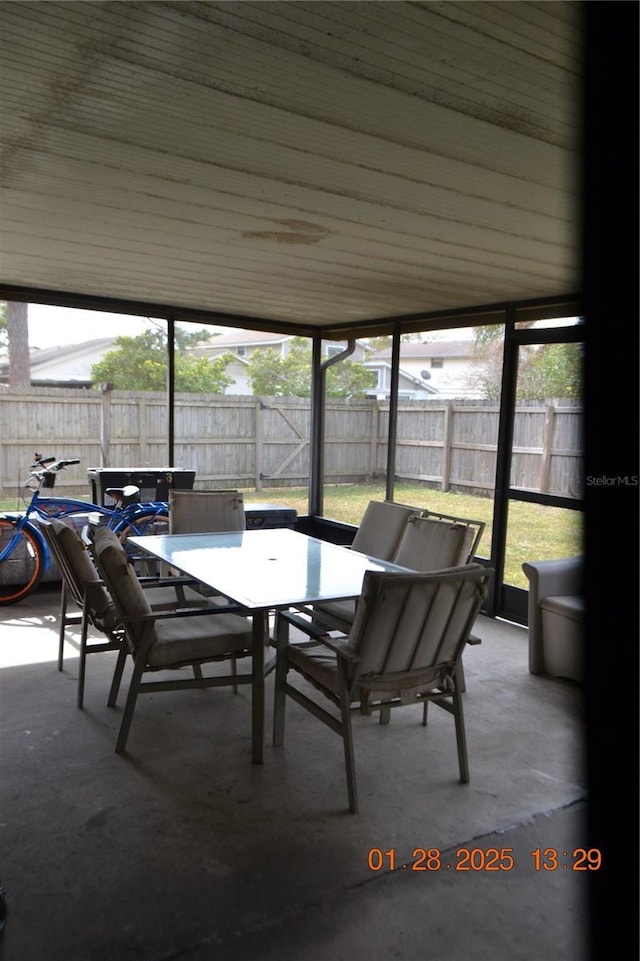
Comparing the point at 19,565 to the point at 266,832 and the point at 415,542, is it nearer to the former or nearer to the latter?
the point at 415,542

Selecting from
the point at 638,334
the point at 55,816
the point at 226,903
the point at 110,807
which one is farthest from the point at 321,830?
the point at 638,334

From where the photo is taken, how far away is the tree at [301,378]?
689cm

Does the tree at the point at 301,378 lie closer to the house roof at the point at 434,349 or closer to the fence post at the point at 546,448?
the house roof at the point at 434,349

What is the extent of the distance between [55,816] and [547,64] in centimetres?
264

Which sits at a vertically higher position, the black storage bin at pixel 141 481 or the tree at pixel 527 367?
the tree at pixel 527 367

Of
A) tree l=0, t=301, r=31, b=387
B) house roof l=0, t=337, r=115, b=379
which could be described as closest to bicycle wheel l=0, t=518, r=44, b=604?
tree l=0, t=301, r=31, b=387

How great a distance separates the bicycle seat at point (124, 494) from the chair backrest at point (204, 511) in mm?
582

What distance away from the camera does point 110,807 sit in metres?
2.38

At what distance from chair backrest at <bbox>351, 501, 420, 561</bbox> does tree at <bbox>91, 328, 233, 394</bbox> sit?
3.43 m

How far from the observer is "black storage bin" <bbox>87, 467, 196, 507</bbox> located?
505cm

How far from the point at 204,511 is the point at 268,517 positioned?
1511mm

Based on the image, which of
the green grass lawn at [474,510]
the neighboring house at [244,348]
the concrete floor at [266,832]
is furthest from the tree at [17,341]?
the concrete floor at [266,832]

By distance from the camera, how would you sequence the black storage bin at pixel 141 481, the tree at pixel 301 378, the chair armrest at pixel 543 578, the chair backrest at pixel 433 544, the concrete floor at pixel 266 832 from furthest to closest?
the tree at pixel 301 378
the black storage bin at pixel 141 481
the chair armrest at pixel 543 578
the chair backrest at pixel 433 544
the concrete floor at pixel 266 832

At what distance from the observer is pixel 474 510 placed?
546cm
